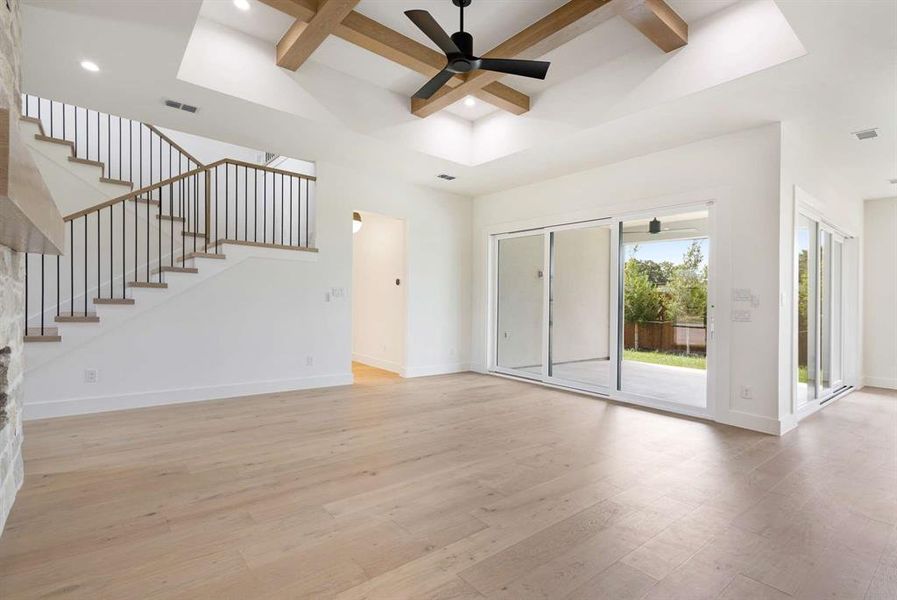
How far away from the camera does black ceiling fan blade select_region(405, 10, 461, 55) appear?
9.05ft

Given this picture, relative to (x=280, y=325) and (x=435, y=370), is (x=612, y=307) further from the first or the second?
(x=280, y=325)

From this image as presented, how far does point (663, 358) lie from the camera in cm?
521

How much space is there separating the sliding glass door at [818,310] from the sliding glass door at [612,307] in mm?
972

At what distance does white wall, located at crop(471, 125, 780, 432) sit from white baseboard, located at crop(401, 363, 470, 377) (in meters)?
3.62

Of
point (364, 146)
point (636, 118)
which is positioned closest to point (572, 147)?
point (636, 118)

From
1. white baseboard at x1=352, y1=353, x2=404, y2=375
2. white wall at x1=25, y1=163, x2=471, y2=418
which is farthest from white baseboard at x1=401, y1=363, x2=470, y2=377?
white baseboard at x1=352, y1=353, x2=404, y2=375

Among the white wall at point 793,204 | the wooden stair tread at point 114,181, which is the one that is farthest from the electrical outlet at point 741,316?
the wooden stair tread at point 114,181

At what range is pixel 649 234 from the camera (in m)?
5.05

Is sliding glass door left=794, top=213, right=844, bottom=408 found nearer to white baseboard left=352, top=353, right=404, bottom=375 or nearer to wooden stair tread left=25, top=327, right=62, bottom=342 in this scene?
white baseboard left=352, top=353, right=404, bottom=375

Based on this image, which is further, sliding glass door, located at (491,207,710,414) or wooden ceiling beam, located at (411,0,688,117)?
sliding glass door, located at (491,207,710,414)

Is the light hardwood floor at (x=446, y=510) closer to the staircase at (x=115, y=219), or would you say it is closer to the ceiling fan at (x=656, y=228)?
the staircase at (x=115, y=219)

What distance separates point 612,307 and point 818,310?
2587 mm

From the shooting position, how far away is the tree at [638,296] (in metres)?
5.17

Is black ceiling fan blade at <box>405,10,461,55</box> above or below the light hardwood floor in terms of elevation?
above
